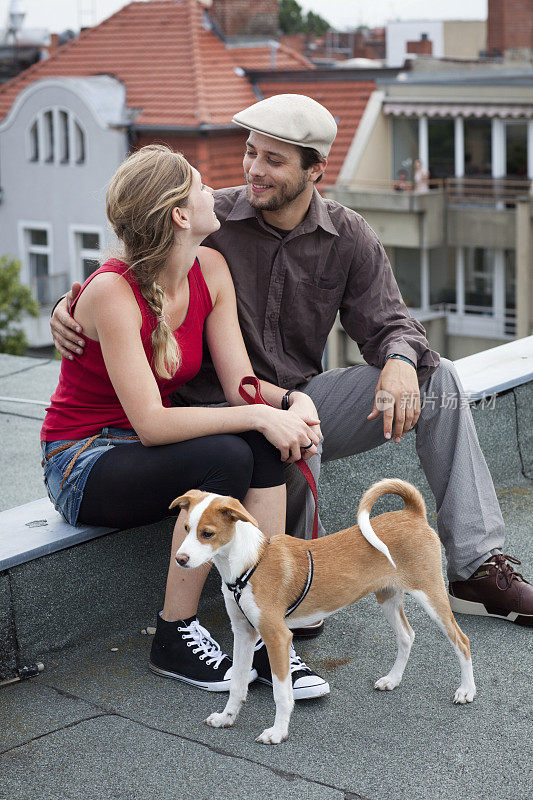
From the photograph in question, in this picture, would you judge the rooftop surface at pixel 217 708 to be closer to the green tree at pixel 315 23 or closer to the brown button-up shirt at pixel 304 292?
the brown button-up shirt at pixel 304 292

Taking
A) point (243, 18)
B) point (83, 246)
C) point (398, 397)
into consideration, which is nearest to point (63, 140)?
point (83, 246)

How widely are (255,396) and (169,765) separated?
92 cm

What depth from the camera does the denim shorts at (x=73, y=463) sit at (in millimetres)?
2521

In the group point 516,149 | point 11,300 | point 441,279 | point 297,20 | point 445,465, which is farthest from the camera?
point 297,20

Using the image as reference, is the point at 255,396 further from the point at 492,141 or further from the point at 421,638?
the point at 492,141

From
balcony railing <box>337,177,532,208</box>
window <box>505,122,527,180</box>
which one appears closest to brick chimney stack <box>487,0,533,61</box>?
window <box>505,122,527,180</box>

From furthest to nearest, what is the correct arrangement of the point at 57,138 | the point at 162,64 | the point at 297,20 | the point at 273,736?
1. the point at 297,20
2. the point at 57,138
3. the point at 162,64
4. the point at 273,736

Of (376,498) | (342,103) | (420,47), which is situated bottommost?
(376,498)

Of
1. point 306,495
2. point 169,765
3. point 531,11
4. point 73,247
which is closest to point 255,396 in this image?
point 306,495

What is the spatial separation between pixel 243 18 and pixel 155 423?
18.6 metres

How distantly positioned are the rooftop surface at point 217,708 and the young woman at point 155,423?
14cm

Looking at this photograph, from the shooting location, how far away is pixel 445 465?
2.87 meters

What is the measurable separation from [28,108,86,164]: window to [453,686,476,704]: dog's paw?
55.0ft

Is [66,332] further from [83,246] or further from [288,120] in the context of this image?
[83,246]
